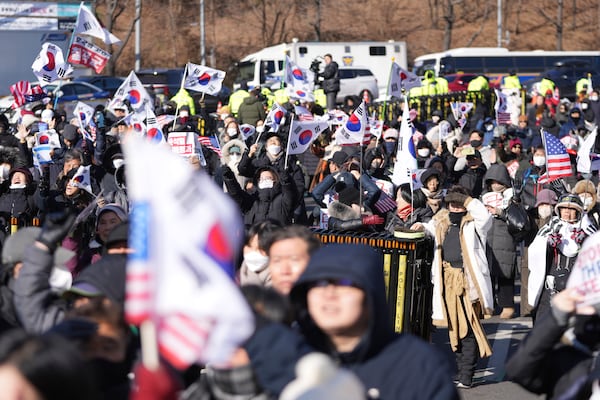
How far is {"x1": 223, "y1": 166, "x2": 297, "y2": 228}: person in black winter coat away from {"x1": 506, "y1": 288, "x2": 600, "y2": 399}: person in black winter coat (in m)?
6.46

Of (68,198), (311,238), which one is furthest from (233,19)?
(311,238)

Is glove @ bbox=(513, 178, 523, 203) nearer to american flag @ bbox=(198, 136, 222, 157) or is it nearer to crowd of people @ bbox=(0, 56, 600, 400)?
crowd of people @ bbox=(0, 56, 600, 400)

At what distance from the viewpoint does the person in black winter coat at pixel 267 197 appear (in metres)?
10.8

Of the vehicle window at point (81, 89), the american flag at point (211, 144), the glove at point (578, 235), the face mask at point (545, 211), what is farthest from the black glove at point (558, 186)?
the vehicle window at point (81, 89)

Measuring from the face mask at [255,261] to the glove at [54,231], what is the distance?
1.80m

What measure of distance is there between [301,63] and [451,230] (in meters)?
30.8

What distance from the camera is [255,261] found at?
20.9 feet

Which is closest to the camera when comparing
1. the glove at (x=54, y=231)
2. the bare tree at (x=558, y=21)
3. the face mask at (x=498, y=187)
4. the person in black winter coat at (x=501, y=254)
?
the glove at (x=54, y=231)

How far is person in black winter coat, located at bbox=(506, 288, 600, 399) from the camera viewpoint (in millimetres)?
4191

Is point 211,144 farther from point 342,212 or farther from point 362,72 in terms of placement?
point 362,72

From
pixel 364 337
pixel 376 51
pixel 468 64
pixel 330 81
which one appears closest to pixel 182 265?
pixel 364 337

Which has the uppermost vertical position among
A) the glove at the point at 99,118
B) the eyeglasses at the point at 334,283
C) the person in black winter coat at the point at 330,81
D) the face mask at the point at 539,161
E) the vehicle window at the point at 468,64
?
the vehicle window at the point at 468,64

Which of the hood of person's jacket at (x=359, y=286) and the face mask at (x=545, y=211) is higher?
the hood of person's jacket at (x=359, y=286)

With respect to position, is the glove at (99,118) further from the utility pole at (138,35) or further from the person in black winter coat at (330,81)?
the utility pole at (138,35)
